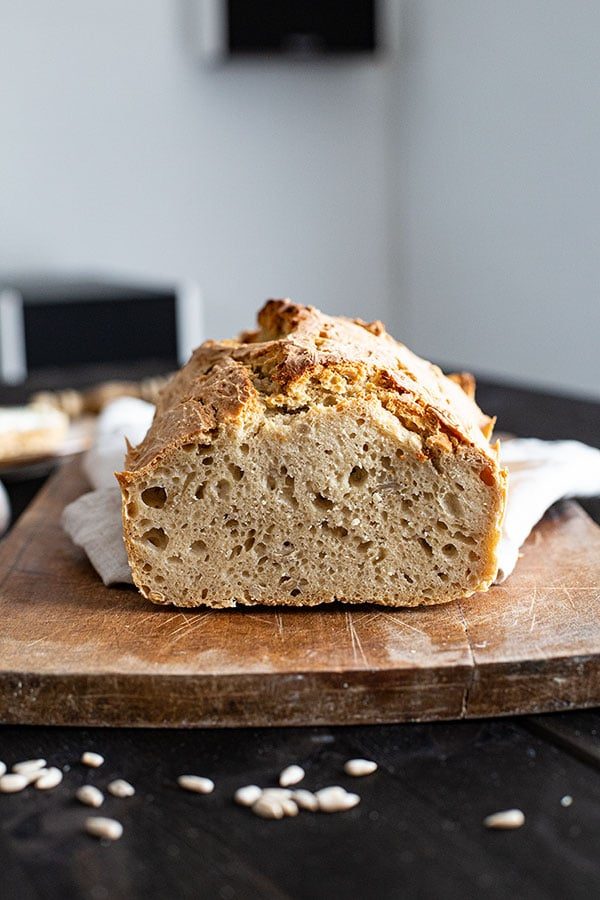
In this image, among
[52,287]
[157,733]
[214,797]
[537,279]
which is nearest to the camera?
[214,797]

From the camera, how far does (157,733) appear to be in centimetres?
111

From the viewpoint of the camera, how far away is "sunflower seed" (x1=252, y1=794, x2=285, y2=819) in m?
0.93

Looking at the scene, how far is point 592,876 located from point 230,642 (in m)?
0.50

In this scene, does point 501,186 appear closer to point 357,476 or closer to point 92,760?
point 357,476

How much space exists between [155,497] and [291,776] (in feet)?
1.42

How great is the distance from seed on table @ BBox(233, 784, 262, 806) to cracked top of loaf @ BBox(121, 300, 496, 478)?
435 millimetres

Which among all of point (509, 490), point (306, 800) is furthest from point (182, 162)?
point (306, 800)

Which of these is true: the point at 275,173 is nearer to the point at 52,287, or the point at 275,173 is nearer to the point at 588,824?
the point at 52,287

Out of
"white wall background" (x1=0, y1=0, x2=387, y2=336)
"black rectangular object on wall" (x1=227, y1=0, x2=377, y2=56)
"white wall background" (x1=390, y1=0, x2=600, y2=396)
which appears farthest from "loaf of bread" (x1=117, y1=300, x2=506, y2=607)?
"black rectangular object on wall" (x1=227, y1=0, x2=377, y2=56)

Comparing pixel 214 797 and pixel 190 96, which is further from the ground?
pixel 190 96

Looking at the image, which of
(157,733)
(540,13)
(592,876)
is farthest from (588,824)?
(540,13)

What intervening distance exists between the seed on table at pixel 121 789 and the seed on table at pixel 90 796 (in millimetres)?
10

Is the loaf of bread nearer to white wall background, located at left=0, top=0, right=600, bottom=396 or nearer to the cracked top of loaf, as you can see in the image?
the cracked top of loaf

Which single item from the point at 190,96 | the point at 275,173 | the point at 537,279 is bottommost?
the point at 537,279
